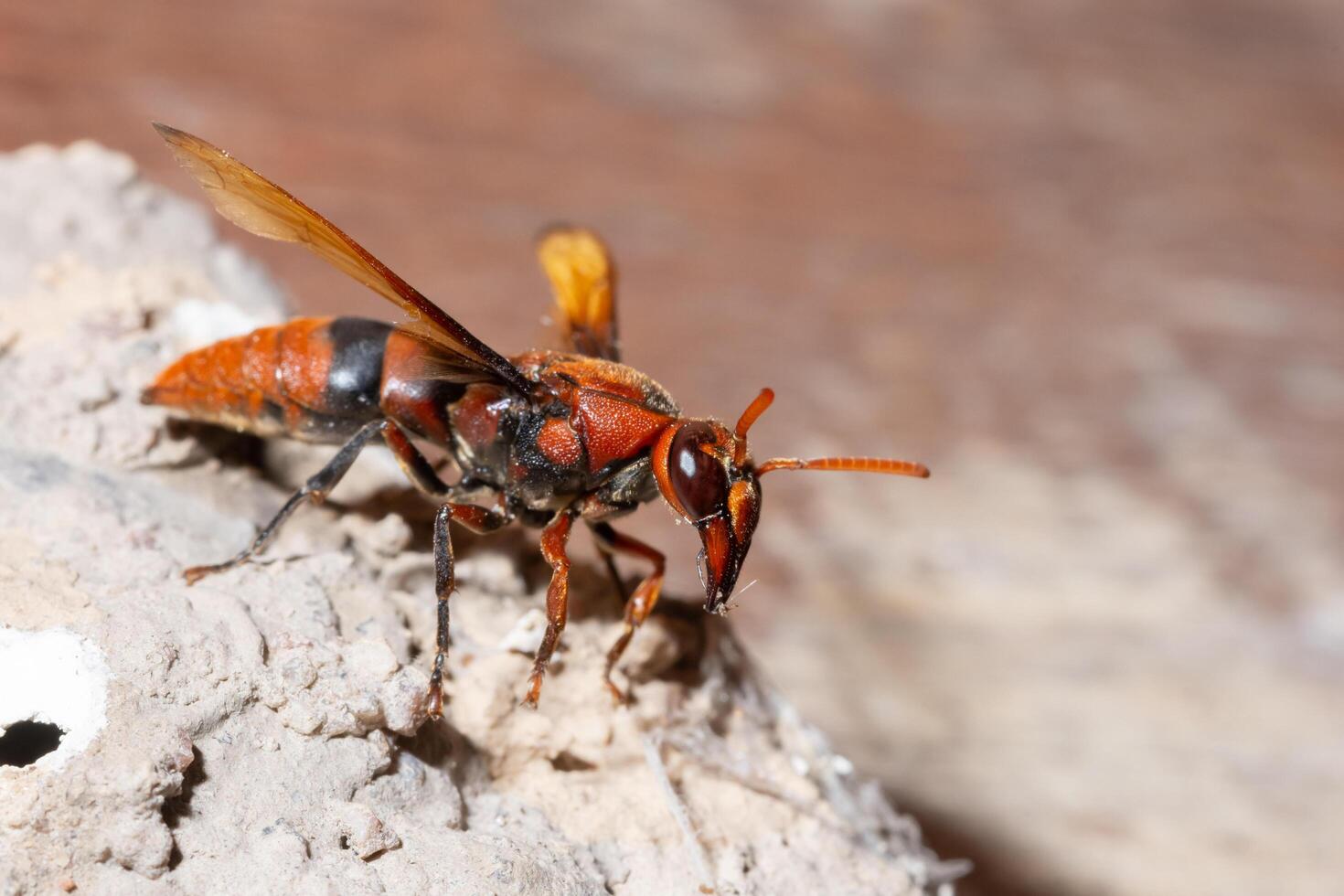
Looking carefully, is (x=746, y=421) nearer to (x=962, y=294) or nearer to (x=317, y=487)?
(x=317, y=487)

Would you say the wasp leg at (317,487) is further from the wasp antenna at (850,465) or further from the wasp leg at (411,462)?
the wasp antenna at (850,465)

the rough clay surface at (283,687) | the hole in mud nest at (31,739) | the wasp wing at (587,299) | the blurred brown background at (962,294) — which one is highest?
the blurred brown background at (962,294)

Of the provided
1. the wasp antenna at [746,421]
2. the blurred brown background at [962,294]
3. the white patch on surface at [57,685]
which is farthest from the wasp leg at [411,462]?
the blurred brown background at [962,294]

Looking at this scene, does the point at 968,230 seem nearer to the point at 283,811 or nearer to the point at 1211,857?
the point at 1211,857

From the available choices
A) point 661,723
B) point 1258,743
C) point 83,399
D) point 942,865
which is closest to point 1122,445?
point 1258,743

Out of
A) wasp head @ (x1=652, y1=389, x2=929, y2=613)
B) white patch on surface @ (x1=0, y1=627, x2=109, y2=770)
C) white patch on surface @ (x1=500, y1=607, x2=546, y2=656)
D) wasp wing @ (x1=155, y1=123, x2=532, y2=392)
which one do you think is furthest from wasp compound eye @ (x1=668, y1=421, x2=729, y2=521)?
white patch on surface @ (x1=0, y1=627, x2=109, y2=770)

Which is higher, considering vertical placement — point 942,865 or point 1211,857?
point 1211,857

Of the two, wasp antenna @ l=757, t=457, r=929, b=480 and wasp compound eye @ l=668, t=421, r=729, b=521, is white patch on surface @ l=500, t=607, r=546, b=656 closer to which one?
wasp compound eye @ l=668, t=421, r=729, b=521
